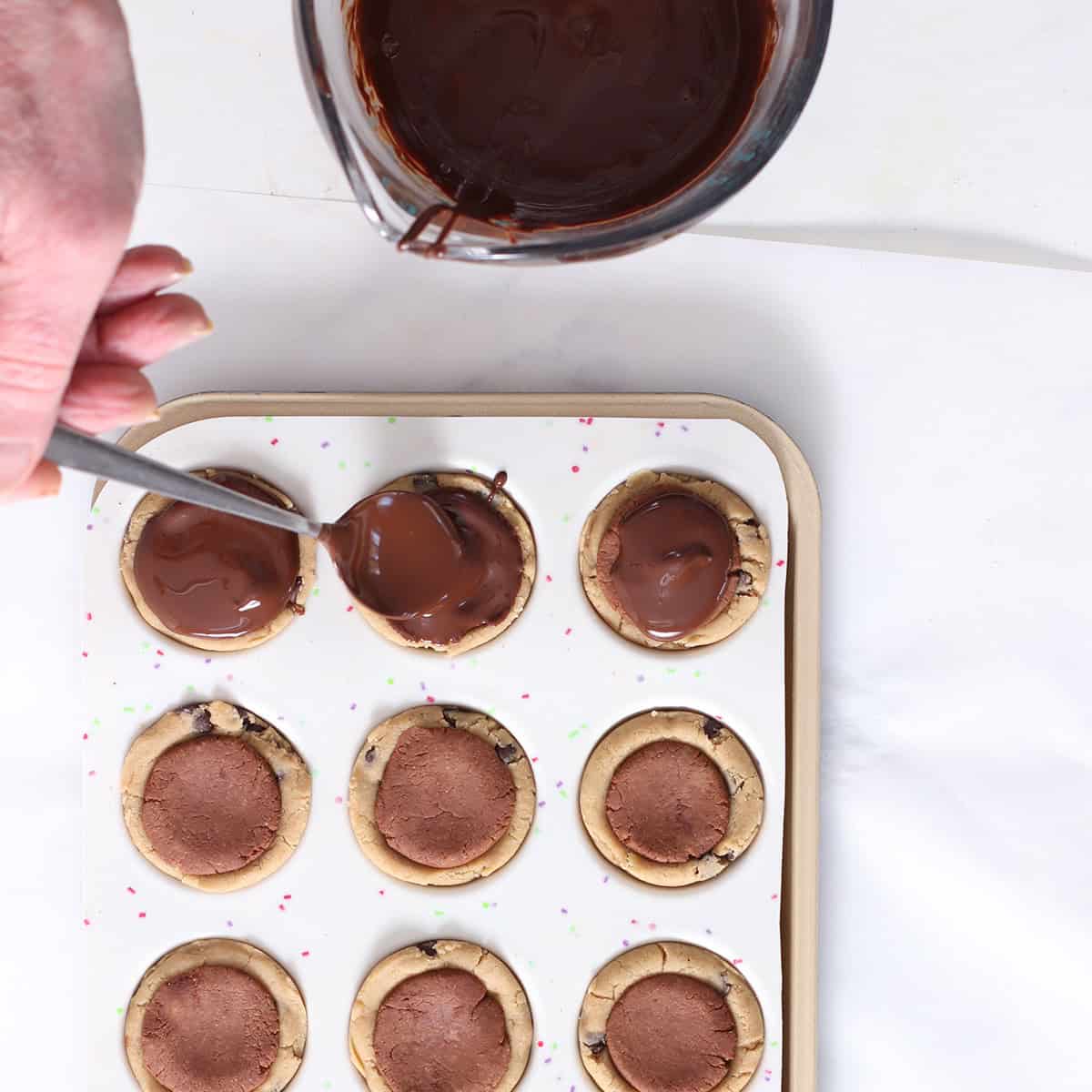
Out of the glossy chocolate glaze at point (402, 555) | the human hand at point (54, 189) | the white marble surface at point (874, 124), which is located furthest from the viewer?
the white marble surface at point (874, 124)

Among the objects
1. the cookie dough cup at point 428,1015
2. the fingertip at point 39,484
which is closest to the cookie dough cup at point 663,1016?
the cookie dough cup at point 428,1015

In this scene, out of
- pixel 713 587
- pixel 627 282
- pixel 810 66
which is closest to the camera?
pixel 810 66

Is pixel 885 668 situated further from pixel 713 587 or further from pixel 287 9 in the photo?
pixel 287 9

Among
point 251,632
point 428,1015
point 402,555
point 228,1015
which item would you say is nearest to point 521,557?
point 402,555

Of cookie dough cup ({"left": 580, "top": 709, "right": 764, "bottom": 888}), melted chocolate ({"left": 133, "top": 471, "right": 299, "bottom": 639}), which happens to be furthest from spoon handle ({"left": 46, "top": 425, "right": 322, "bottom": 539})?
cookie dough cup ({"left": 580, "top": 709, "right": 764, "bottom": 888})

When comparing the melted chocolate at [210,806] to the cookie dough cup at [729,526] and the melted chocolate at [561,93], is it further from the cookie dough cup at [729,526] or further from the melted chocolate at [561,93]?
the melted chocolate at [561,93]

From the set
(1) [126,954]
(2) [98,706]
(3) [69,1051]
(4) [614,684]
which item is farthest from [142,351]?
(3) [69,1051]

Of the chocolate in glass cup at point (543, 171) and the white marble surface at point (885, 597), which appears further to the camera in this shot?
the white marble surface at point (885, 597)
